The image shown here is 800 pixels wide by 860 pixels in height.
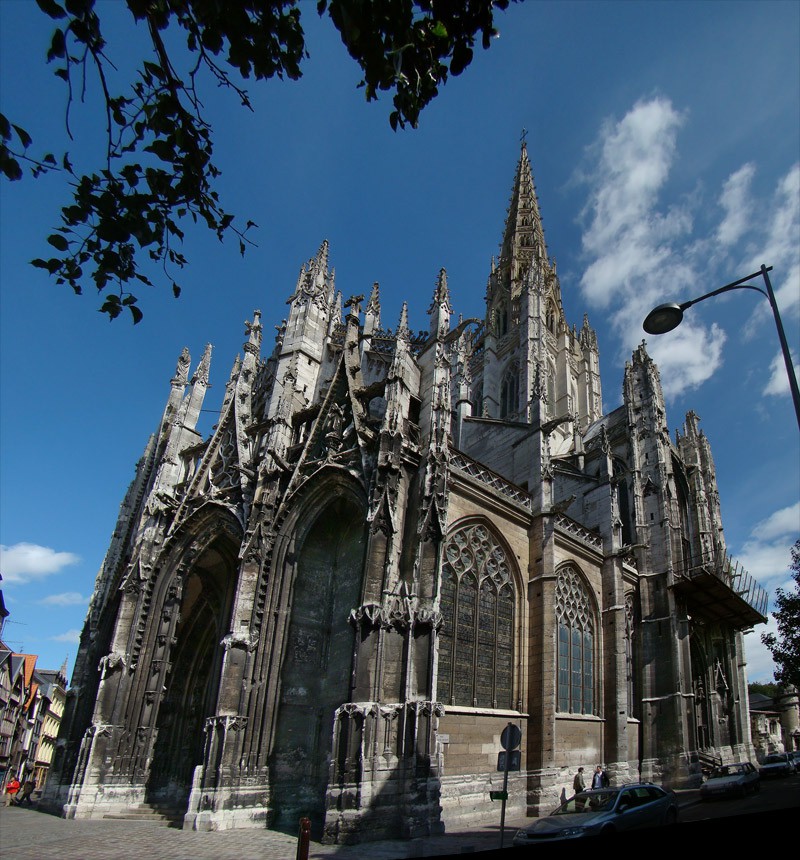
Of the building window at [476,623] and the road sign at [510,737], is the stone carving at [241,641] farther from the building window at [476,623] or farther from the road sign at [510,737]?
the road sign at [510,737]

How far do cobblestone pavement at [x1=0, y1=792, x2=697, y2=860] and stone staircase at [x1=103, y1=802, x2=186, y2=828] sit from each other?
105 cm

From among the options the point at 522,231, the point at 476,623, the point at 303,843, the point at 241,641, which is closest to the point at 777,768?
the point at 476,623

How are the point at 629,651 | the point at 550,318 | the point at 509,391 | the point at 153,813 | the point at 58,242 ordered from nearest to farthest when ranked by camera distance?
the point at 58,242
the point at 153,813
the point at 629,651
the point at 509,391
the point at 550,318

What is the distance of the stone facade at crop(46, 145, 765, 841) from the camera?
42.7ft

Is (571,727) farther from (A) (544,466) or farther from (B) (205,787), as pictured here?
(B) (205,787)

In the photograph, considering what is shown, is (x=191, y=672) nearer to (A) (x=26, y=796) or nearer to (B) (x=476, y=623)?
(A) (x=26, y=796)

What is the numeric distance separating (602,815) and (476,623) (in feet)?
22.3

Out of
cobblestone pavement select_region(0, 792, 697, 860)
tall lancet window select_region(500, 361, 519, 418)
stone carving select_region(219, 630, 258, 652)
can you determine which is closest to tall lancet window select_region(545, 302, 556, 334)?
tall lancet window select_region(500, 361, 519, 418)

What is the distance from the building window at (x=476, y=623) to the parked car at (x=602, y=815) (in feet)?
16.3

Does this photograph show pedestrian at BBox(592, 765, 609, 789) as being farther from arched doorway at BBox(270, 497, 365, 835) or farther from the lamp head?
the lamp head

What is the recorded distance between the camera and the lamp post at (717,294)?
6.52m

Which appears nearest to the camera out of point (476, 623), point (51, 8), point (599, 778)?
point (51, 8)

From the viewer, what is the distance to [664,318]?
7977 mm

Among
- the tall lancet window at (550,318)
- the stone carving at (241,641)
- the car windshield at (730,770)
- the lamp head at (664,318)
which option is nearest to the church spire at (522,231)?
the tall lancet window at (550,318)
